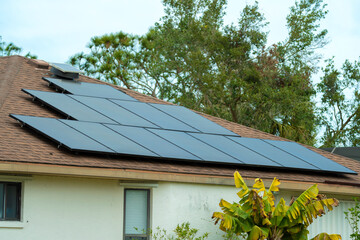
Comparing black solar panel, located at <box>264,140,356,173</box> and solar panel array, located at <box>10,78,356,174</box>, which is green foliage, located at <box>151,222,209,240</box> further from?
black solar panel, located at <box>264,140,356,173</box>

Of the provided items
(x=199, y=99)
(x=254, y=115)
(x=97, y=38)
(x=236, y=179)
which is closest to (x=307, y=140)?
(x=254, y=115)

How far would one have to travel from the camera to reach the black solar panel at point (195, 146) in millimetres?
15594

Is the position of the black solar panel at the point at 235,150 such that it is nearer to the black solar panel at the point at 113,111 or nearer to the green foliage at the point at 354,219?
the black solar panel at the point at 113,111

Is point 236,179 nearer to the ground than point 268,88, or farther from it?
nearer to the ground

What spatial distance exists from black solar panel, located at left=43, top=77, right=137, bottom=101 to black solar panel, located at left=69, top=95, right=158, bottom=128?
581 mm

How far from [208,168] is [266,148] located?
3056mm

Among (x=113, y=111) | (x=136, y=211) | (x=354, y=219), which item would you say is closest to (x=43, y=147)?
(x=136, y=211)

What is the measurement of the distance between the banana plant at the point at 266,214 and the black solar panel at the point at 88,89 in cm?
654

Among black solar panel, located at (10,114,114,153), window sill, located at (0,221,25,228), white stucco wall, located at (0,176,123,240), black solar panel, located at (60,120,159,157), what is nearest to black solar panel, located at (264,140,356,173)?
black solar panel, located at (60,120,159,157)

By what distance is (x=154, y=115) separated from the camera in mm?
18031

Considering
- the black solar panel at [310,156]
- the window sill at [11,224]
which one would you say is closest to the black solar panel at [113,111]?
the black solar panel at [310,156]

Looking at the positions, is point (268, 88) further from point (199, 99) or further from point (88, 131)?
point (88, 131)

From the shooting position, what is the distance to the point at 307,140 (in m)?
35.9

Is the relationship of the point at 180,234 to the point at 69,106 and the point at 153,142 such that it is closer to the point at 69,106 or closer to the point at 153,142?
the point at 153,142
